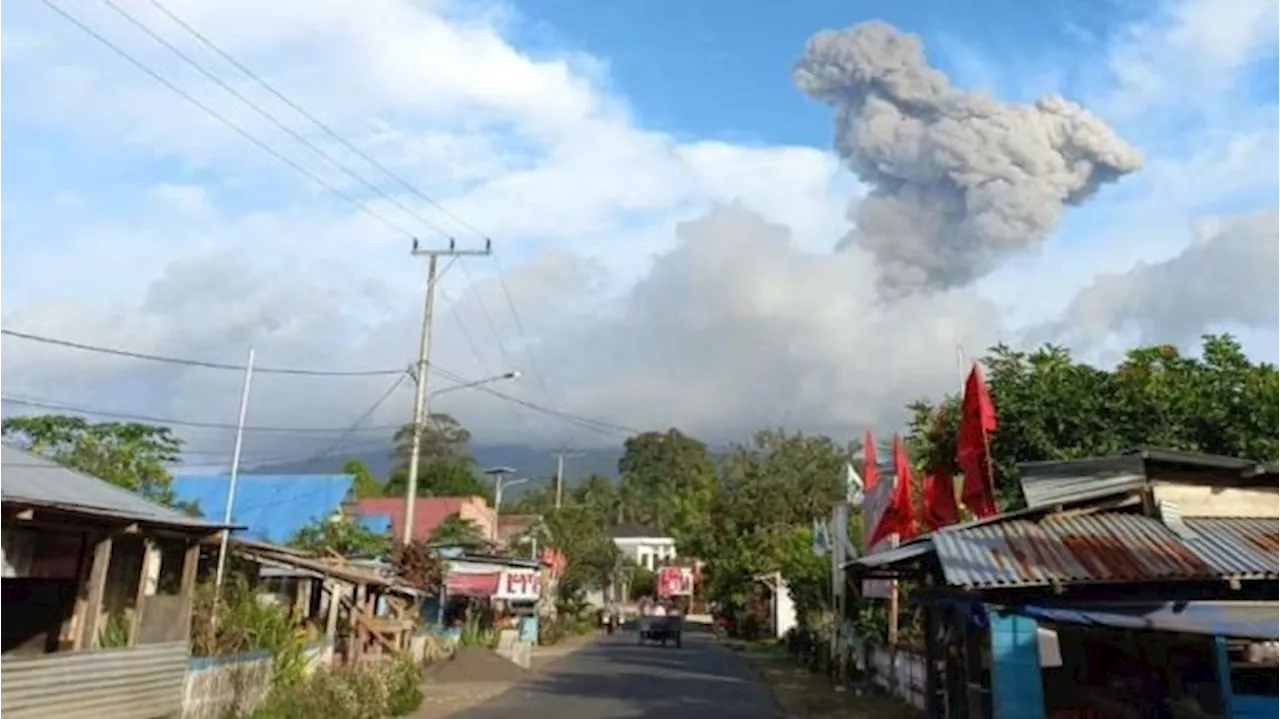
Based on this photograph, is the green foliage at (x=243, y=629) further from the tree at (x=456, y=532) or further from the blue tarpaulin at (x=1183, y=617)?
the tree at (x=456, y=532)

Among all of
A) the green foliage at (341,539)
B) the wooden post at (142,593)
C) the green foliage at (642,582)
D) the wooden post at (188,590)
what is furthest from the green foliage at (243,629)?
the green foliage at (642,582)

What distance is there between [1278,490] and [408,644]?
1868 cm

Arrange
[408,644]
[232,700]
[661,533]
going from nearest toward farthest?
1. [232,700]
2. [408,644]
3. [661,533]

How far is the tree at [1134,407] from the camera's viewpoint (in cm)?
1925

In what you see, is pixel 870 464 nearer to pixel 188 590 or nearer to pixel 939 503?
pixel 939 503

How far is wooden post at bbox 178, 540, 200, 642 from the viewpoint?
623 inches

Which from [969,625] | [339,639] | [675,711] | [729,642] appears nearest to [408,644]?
[339,639]

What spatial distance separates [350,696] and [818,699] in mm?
11263

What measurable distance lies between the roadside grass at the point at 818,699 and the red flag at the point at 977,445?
4.54m

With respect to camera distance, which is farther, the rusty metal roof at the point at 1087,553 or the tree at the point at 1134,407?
the tree at the point at 1134,407

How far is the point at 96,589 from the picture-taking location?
14070 mm

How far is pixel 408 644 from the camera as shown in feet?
86.0

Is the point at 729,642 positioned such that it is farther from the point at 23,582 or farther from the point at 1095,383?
the point at 23,582

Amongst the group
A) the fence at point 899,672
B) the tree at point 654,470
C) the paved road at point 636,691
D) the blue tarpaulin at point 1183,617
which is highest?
the tree at point 654,470
